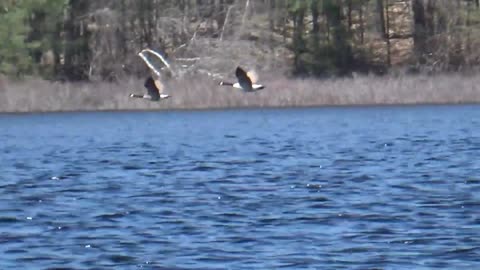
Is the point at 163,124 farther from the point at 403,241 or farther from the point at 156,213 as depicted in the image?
the point at 403,241

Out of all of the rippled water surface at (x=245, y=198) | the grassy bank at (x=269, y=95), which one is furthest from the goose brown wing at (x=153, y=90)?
the grassy bank at (x=269, y=95)

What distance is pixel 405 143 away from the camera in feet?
112

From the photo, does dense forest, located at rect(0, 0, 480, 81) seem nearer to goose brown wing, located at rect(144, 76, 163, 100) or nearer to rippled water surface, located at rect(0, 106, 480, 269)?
rippled water surface, located at rect(0, 106, 480, 269)

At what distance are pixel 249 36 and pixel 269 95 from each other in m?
9.91

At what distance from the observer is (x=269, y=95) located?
4888cm

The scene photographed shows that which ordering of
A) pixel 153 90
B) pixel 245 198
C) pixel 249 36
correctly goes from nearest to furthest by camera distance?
1. pixel 245 198
2. pixel 153 90
3. pixel 249 36

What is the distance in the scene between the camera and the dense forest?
188ft

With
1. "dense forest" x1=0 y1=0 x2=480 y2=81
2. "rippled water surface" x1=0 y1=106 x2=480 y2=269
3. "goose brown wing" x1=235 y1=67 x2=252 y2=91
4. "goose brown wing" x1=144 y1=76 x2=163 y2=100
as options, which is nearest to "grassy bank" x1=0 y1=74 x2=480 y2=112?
"dense forest" x1=0 y1=0 x2=480 y2=81

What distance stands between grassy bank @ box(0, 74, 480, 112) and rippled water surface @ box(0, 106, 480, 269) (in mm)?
7653

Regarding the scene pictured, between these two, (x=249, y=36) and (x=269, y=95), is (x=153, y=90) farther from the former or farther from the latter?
(x=249, y=36)

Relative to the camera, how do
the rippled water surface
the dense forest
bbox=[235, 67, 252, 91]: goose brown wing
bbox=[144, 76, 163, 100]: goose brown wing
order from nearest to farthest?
the rippled water surface, bbox=[235, 67, 252, 91]: goose brown wing, bbox=[144, 76, 163, 100]: goose brown wing, the dense forest

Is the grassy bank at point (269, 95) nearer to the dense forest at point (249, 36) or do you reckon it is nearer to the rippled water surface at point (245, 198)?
the dense forest at point (249, 36)

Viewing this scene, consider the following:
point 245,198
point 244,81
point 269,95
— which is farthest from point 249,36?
point 245,198

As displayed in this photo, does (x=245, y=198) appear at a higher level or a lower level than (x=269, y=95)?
higher
